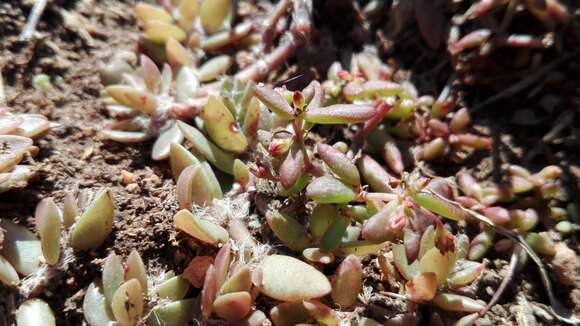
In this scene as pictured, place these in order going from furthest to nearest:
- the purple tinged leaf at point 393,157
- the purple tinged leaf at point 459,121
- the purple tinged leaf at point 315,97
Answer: the purple tinged leaf at point 459,121 < the purple tinged leaf at point 393,157 < the purple tinged leaf at point 315,97

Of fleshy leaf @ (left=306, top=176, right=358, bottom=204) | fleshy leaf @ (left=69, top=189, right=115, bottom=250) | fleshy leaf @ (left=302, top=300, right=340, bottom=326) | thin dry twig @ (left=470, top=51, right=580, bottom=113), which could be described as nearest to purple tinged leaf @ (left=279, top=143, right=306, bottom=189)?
fleshy leaf @ (left=306, top=176, right=358, bottom=204)

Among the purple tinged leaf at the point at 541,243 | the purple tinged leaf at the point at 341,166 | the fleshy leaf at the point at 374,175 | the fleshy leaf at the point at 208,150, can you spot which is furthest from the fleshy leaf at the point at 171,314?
the purple tinged leaf at the point at 541,243

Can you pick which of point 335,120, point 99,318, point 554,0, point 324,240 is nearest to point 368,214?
point 324,240

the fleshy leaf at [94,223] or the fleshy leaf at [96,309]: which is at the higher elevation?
the fleshy leaf at [94,223]

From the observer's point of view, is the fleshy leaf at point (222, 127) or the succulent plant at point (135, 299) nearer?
the succulent plant at point (135, 299)

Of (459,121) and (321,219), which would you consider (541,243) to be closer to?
(459,121)

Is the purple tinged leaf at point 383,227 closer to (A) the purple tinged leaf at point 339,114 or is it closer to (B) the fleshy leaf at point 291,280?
(B) the fleshy leaf at point 291,280

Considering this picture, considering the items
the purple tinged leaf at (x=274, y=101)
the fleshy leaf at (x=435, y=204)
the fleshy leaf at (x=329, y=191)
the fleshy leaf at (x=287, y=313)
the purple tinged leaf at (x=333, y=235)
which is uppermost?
the purple tinged leaf at (x=274, y=101)

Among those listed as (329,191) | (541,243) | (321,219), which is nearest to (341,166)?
(329,191)
